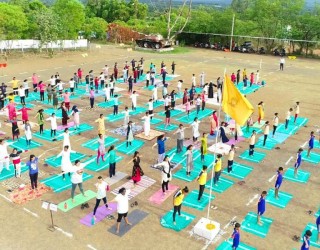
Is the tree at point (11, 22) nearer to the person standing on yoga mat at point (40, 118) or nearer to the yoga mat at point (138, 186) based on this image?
the person standing on yoga mat at point (40, 118)

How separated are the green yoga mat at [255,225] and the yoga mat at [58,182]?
19.5ft

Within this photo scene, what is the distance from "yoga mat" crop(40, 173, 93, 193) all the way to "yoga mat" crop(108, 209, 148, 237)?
2.91 m

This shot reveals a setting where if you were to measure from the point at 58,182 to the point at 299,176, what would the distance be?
923 cm

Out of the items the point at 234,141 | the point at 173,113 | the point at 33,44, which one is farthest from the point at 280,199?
the point at 33,44

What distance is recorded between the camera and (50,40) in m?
38.9

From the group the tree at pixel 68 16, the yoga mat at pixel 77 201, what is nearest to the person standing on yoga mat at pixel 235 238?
the yoga mat at pixel 77 201

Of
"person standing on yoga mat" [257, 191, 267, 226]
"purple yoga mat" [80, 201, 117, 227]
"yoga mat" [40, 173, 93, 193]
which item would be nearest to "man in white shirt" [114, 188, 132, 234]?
"purple yoga mat" [80, 201, 117, 227]

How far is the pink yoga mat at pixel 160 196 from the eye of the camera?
12492mm

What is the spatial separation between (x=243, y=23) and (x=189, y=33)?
7.65 metres

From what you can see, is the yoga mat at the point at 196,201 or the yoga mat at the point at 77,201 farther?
the yoga mat at the point at 196,201

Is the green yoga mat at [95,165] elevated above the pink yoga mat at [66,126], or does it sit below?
below

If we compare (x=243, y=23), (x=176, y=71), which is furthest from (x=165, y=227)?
(x=243, y=23)

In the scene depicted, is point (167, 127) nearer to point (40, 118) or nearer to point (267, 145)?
point (267, 145)

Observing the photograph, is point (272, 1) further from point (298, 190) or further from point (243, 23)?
point (298, 190)
